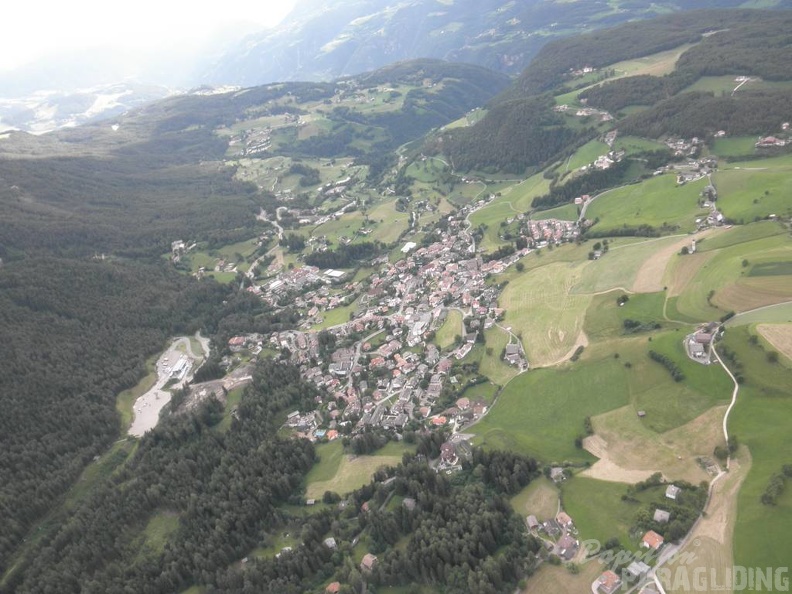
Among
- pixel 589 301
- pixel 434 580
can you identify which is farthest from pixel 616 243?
pixel 434 580

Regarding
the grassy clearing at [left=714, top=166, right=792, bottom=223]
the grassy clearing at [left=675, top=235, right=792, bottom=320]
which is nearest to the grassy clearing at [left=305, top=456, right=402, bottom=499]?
the grassy clearing at [left=675, top=235, right=792, bottom=320]

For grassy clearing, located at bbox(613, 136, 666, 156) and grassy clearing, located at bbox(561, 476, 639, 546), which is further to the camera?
grassy clearing, located at bbox(613, 136, 666, 156)

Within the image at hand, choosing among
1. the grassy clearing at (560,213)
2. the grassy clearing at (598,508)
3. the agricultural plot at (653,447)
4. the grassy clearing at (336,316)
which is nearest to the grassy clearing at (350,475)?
the grassy clearing at (598,508)

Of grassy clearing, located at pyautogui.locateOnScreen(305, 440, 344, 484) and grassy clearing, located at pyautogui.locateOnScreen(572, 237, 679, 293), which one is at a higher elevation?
grassy clearing, located at pyautogui.locateOnScreen(572, 237, 679, 293)

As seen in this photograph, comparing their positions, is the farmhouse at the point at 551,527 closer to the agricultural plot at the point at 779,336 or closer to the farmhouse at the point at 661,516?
the farmhouse at the point at 661,516

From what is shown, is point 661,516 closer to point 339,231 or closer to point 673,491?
point 673,491

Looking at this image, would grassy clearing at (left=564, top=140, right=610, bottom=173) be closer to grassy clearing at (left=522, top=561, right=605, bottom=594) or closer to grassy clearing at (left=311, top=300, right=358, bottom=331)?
grassy clearing at (left=311, top=300, right=358, bottom=331)

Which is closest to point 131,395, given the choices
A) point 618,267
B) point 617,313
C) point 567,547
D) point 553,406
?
point 553,406
